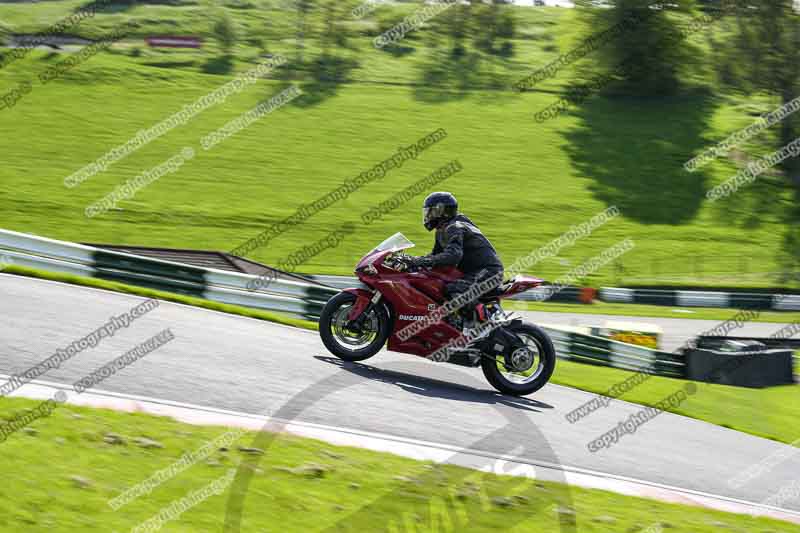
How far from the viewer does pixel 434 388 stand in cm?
913

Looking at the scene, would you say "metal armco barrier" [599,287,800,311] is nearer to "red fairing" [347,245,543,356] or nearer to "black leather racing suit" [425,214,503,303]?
"black leather racing suit" [425,214,503,303]

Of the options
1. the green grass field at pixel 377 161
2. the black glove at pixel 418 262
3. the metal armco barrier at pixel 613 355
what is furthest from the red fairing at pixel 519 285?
the green grass field at pixel 377 161

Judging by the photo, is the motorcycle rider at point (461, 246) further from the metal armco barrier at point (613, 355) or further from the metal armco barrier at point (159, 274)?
the metal armco barrier at point (613, 355)

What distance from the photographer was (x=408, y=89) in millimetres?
52438

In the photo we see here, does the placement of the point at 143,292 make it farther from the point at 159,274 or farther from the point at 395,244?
the point at 395,244

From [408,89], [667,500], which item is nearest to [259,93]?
[408,89]

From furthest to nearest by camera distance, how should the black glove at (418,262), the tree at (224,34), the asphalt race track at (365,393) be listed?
the tree at (224,34)
the black glove at (418,262)
the asphalt race track at (365,393)

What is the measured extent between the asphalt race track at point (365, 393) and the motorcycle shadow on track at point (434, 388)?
19mm

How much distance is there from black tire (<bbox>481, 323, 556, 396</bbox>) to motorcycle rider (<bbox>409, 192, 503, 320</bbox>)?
48cm

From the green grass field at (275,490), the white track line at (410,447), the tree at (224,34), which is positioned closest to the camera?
the green grass field at (275,490)

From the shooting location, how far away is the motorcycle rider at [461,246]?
9367 mm

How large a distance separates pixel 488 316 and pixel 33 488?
18.3 ft

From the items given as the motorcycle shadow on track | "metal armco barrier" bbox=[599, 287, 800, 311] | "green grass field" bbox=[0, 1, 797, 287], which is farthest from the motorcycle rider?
"metal armco barrier" bbox=[599, 287, 800, 311]

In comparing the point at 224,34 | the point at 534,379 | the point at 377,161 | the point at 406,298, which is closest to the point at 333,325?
the point at 406,298
